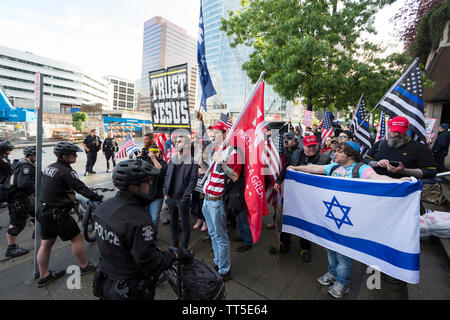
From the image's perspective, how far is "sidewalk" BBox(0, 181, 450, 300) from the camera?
274 cm

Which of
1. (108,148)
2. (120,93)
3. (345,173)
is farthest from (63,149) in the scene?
(120,93)

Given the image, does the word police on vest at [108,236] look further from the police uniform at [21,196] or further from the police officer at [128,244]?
the police uniform at [21,196]

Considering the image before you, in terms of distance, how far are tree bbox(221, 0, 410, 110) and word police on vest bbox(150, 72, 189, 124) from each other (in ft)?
21.1

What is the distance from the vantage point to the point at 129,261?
168cm

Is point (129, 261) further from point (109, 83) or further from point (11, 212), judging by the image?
point (109, 83)

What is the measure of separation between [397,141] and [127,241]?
3.95 metres

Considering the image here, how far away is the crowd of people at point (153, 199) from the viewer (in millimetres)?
1672

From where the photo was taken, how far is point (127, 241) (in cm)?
159

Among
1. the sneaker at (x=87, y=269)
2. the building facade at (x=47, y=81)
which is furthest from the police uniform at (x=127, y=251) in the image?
the building facade at (x=47, y=81)

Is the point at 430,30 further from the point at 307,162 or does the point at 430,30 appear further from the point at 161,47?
the point at 161,47

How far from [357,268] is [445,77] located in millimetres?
11868

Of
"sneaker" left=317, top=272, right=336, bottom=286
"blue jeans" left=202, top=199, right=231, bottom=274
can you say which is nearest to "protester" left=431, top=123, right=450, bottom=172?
"sneaker" left=317, top=272, right=336, bottom=286

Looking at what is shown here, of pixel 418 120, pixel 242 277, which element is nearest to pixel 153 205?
pixel 242 277

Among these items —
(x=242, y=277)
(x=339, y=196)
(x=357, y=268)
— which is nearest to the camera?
(x=339, y=196)
